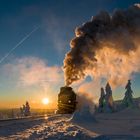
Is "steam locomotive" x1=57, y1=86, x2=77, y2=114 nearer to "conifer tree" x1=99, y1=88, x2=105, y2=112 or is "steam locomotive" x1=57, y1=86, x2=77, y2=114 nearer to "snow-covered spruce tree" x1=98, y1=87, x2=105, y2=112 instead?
"snow-covered spruce tree" x1=98, y1=87, x2=105, y2=112

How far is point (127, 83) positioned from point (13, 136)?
47.1 m

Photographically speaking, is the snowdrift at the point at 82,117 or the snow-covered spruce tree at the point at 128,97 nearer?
the snowdrift at the point at 82,117

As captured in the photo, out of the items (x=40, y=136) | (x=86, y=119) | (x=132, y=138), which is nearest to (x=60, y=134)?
(x=40, y=136)

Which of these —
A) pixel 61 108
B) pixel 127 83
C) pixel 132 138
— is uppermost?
pixel 127 83

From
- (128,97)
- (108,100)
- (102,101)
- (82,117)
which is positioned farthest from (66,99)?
(82,117)

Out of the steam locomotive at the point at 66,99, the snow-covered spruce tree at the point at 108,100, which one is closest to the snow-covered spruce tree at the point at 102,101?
the snow-covered spruce tree at the point at 108,100

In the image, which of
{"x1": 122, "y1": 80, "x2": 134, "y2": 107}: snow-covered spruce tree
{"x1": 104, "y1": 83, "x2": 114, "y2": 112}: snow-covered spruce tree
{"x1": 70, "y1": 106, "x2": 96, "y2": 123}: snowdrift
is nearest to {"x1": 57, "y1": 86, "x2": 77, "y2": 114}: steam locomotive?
{"x1": 104, "y1": 83, "x2": 114, "y2": 112}: snow-covered spruce tree

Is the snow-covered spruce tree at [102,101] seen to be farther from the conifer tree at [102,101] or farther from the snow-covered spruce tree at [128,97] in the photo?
the snow-covered spruce tree at [128,97]

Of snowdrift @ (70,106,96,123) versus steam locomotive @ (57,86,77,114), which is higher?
steam locomotive @ (57,86,77,114)

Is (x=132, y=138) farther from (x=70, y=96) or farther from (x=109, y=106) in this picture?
(x=109, y=106)

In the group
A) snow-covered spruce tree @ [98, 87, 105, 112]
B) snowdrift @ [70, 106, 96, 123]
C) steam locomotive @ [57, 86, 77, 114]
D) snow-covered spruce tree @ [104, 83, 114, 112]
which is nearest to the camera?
snowdrift @ [70, 106, 96, 123]

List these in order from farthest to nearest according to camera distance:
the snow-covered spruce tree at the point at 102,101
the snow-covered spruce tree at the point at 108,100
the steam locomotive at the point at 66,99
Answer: the snow-covered spruce tree at the point at 102,101, the snow-covered spruce tree at the point at 108,100, the steam locomotive at the point at 66,99

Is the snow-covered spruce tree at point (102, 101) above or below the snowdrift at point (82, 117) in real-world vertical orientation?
above

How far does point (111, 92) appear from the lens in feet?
207
